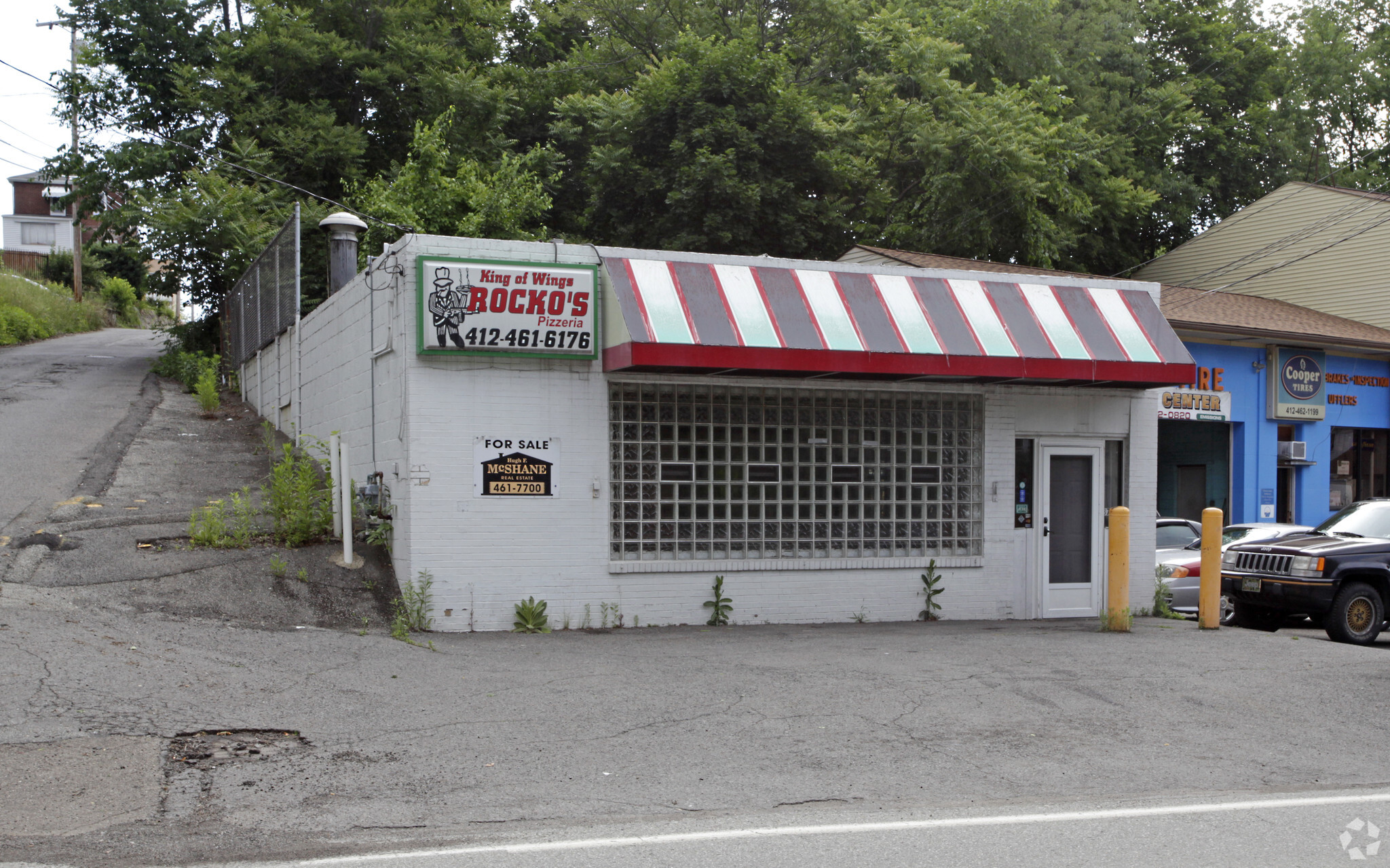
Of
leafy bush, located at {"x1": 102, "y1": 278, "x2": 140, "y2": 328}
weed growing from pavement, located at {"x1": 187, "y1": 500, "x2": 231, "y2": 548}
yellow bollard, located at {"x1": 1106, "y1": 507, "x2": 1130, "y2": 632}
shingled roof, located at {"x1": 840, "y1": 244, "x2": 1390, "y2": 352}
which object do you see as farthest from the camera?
leafy bush, located at {"x1": 102, "y1": 278, "x2": 140, "y2": 328}

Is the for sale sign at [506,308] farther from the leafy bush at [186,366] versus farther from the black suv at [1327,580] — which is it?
the leafy bush at [186,366]

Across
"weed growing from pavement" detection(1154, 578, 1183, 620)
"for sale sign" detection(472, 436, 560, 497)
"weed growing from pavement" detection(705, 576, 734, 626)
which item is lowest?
"weed growing from pavement" detection(1154, 578, 1183, 620)

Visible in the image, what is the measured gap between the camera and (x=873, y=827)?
5.41 m

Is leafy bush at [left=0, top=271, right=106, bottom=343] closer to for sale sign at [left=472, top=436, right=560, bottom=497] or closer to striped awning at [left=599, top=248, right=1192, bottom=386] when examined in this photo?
for sale sign at [left=472, top=436, right=560, bottom=497]

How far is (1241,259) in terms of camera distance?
2822 centimetres

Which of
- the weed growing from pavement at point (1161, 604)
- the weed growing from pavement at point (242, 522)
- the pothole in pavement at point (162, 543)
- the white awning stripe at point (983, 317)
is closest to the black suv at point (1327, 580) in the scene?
the weed growing from pavement at point (1161, 604)

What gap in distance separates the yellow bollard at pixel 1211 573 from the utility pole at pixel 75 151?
27.9m

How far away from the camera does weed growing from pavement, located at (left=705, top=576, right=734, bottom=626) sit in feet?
38.5

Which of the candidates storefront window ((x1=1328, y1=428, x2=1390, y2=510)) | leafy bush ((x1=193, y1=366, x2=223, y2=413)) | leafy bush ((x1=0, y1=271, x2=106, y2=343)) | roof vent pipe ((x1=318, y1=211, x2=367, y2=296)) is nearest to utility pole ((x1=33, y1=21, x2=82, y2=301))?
leafy bush ((x1=0, y1=271, x2=106, y2=343))

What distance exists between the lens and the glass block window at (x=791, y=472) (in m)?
11.7

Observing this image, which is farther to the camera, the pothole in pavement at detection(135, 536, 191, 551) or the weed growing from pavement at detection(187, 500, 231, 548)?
the weed growing from pavement at detection(187, 500, 231, 548)

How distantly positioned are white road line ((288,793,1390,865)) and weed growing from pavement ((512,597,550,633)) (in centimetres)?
597

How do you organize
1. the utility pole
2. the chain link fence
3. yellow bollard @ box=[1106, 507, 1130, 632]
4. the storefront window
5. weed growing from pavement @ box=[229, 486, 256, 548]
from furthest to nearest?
the utility pole < the storefront window < the chain link fence < yellow bollard @ box=[1106, 507, 1130, 632] < weed growing from pavement @ box=[229, 486, 256, 548]

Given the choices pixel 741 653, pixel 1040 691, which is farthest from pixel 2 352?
pixel 1040 691
